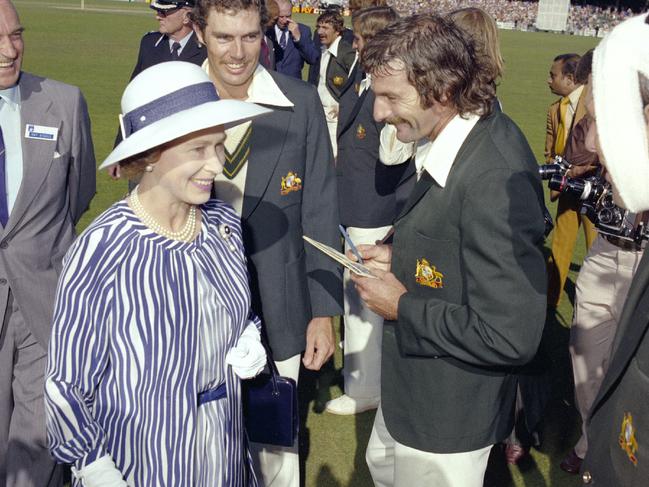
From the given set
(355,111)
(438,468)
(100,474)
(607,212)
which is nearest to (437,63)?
(438,468)

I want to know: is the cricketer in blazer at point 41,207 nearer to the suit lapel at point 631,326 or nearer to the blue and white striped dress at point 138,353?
the blue and white striped dress at point 138,353

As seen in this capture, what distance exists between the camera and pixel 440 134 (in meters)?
2.95

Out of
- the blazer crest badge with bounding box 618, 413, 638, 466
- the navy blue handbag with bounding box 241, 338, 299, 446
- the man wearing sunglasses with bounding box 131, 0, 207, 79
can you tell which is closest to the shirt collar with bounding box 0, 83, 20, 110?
the navy blue handbag with bounding box 241, 338, 299, 446

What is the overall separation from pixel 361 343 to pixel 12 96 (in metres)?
3.04

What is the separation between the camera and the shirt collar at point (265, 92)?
12.5 feet

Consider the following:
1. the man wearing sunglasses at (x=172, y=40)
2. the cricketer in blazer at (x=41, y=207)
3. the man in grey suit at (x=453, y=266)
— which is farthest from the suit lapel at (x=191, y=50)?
the man in grey suit at (x=453, y=266)

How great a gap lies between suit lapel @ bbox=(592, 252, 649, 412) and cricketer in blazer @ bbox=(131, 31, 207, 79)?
5999 millimetres

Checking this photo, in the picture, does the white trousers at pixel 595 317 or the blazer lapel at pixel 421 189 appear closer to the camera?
the blazer lapel at pixel 421 189

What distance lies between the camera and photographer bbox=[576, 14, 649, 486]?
6.45 feet

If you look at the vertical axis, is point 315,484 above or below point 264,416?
below

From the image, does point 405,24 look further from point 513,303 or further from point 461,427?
point 461,427

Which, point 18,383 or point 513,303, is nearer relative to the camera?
point 513,303

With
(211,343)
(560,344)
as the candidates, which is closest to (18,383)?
(211,343)

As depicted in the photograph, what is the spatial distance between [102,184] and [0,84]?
285 inches
